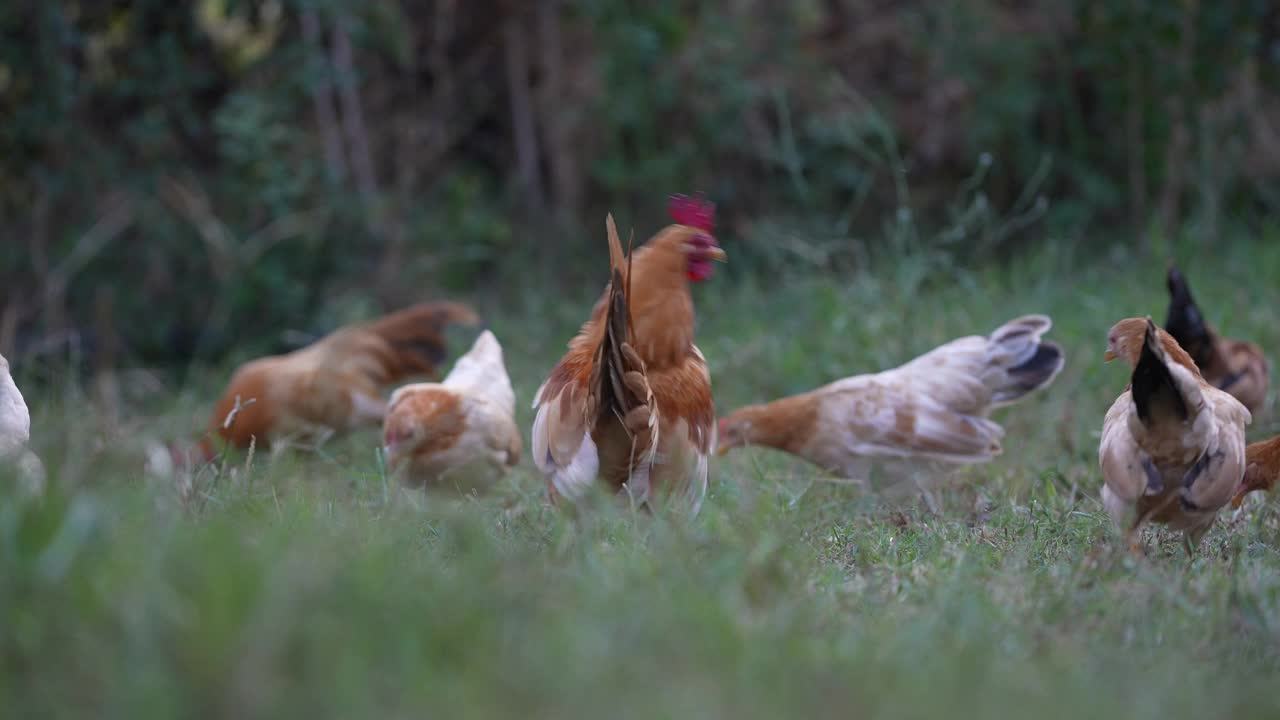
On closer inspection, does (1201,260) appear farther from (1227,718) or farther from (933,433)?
(1227,718)

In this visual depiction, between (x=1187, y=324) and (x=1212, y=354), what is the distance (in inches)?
8.1

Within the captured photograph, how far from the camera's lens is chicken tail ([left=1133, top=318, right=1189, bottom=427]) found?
Result: 140 inches

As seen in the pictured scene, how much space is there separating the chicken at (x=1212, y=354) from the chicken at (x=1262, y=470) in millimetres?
1777

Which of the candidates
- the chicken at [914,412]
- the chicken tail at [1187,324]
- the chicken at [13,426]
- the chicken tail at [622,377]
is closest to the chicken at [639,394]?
the chicken tail at [622,377]

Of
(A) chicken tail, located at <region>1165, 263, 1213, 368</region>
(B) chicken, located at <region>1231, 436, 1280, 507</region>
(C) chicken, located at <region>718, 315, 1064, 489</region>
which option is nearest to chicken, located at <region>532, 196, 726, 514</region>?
(C) chicken, located at <region>718, 315, 1064, 489</region>

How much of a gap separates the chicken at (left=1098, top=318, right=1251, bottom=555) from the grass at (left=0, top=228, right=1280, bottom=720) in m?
0.20

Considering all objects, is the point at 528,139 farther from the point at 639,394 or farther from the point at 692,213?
the point at 639,394

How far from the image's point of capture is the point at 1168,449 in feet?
12.2

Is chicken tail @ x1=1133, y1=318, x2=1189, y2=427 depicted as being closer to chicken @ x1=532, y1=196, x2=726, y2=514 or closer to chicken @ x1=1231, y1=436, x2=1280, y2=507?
chicken @ x1=1231, y1=436, x2=1280, y2=507

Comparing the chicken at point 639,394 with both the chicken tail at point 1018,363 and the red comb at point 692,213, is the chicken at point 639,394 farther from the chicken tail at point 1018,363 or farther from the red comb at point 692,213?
the chicken tail at point 1018,363

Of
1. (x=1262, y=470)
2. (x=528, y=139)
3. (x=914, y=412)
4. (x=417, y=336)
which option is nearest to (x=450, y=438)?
(x=417, y=336)

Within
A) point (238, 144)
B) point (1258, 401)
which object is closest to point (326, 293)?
point (238, 144)

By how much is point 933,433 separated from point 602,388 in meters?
2.07

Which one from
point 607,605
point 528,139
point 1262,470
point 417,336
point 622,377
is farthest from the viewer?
point 528,139
